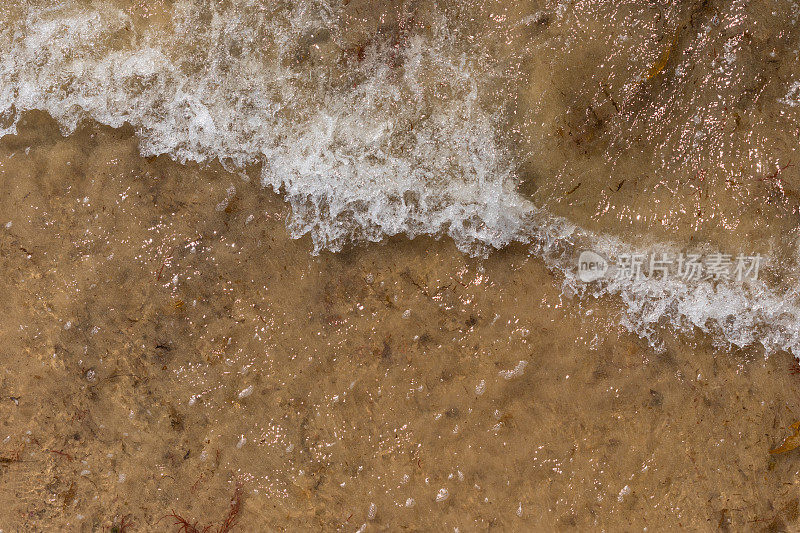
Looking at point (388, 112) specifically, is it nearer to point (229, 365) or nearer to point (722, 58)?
point (229, 365)

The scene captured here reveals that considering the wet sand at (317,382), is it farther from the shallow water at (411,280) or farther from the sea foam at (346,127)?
the sea foam at (346,127)

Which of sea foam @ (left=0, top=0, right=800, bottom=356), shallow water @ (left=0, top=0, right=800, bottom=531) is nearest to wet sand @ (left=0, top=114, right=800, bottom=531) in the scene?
shallow water @ (left=0, top=0, right=800, bottom=531)

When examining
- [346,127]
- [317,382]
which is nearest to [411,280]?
[317,382]

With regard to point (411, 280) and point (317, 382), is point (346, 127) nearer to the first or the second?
point (411, 280)

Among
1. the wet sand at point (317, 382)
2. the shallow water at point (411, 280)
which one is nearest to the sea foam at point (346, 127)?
the shallow water at point (411, 280)

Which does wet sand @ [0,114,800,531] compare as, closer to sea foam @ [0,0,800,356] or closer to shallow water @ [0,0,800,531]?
shallow water @ [0,0,800,531]

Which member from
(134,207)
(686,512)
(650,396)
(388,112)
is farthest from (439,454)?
(134,207)
